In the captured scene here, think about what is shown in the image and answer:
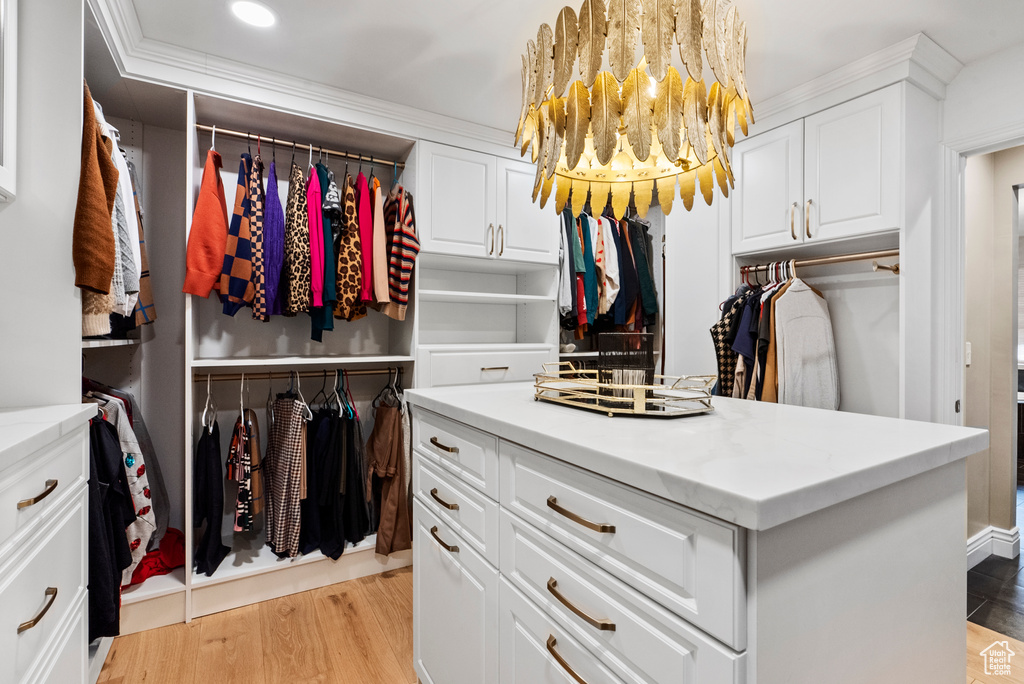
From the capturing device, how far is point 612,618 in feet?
2.67

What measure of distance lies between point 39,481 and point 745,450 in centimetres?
140

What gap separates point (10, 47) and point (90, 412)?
3.10ft

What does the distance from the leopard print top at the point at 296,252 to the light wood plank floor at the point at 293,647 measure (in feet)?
4.43

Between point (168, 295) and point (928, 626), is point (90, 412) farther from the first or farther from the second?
point (928, 626)

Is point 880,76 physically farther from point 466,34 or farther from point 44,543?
point 44,543

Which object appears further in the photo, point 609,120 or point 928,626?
point 609,120

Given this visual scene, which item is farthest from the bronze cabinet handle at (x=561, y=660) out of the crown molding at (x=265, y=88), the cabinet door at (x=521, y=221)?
the crown molding at (x=265, y=88)

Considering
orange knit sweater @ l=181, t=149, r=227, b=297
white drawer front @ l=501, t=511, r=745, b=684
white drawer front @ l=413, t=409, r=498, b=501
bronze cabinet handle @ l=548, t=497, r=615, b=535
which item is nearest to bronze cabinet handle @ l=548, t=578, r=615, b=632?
white drawer front @ l=501, t=511, r=745, b=684

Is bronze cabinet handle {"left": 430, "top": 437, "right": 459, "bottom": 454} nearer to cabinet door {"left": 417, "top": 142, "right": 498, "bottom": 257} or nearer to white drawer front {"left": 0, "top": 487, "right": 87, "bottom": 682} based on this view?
white drawer front {"left": 0, "top": 487, "right": 87, "bottom": 682}

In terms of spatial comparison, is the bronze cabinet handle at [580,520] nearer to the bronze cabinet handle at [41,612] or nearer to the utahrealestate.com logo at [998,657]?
the bronze cabinet handle at [41,612]

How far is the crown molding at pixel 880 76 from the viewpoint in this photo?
1997 millimetres

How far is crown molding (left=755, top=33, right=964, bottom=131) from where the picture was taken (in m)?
2.00

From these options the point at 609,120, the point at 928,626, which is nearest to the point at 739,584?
the point at 928,626

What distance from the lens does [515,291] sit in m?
3.28
